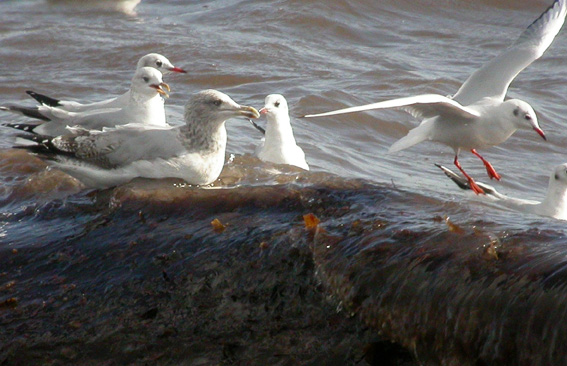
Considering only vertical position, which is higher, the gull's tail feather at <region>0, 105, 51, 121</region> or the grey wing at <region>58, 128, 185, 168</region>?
the grey wing at <region>58, 128, 185, 168</region>

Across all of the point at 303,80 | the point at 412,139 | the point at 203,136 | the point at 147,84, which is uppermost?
the point at 147,84

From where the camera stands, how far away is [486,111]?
7355mm

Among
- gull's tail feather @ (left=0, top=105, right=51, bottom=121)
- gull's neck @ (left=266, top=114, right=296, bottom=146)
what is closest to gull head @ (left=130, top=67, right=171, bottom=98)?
gull's tail feather @ (left=0, top=105, right=51, bottom=121)

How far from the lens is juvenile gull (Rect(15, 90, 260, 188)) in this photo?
5.89 meters

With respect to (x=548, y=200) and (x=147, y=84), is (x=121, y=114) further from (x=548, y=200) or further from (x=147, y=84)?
(x=548, y=200)

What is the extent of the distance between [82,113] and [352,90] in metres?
5.20

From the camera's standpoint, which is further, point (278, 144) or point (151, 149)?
point (278, 144)

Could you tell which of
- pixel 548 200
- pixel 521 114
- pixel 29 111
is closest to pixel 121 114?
pixel 29 111

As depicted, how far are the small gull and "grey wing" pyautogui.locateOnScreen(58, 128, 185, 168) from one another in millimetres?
2041

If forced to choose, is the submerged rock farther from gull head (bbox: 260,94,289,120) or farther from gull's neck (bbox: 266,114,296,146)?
gull head (bbox: 260,94,289,120)

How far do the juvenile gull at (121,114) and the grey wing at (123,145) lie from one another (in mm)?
878

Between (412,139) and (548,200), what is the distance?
1.15 metres

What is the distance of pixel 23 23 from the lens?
16.2 m

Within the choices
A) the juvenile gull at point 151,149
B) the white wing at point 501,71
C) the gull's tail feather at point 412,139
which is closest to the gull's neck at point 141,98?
the juvenile gull at point 151,149
